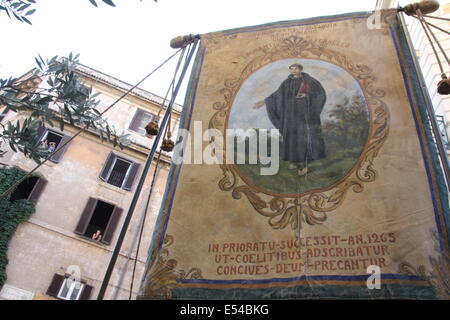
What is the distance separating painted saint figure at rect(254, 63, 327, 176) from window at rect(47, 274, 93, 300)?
36.2 ft

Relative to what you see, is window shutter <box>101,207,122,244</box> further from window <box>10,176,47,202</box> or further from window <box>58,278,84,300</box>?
window <box>10,176,47,202</box>

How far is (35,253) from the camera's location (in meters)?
13.4

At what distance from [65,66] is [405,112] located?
4.69 m

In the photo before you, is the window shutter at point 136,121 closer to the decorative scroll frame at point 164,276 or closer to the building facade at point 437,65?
the building facade at point 437,65

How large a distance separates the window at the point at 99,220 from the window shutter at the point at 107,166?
1.14m

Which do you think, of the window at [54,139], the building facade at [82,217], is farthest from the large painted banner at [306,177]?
the window at [54,139]

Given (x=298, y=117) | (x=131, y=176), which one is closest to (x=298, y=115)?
(x=298, y=117)

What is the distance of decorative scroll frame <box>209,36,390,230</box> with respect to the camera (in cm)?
376

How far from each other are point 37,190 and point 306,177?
13084mm

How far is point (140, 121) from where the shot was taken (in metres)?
18.4

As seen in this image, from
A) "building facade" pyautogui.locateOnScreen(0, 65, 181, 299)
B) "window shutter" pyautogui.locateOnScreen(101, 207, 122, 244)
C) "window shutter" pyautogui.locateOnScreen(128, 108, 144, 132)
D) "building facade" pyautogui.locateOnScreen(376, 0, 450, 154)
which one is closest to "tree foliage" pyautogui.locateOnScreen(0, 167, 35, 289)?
"building facade" pyautogui.locateOnScreen(0, 65, 181, 299)

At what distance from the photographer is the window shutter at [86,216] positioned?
14484 millimetres

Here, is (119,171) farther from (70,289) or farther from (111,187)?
(70,289)

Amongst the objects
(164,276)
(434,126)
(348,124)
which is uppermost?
(348,124)
